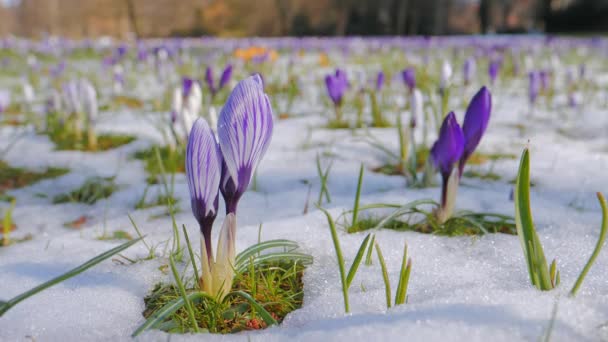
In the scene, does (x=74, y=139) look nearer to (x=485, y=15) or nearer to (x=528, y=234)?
(x=528, y=234)

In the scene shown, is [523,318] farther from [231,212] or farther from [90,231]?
[90,231]

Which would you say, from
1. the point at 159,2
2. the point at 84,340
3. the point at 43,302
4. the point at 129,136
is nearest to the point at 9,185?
the point at 129,136

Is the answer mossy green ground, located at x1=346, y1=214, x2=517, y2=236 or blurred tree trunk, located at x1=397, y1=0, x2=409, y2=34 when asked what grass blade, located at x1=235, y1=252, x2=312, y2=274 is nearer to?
mossy green ground, located at x1=346, y1=214, x2=517, y2=236

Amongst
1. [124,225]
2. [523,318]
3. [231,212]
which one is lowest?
[124,225]

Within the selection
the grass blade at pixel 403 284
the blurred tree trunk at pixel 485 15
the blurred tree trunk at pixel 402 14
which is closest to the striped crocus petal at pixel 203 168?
the grass blade at pixel 403 284

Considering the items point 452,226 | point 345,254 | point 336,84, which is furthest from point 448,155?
point 336,84

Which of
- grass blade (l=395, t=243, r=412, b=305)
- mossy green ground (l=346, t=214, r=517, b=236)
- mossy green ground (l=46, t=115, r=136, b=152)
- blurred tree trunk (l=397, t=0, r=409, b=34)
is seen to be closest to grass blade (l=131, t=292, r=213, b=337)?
grass blade (l=395, t=243, r=412, b=305)
